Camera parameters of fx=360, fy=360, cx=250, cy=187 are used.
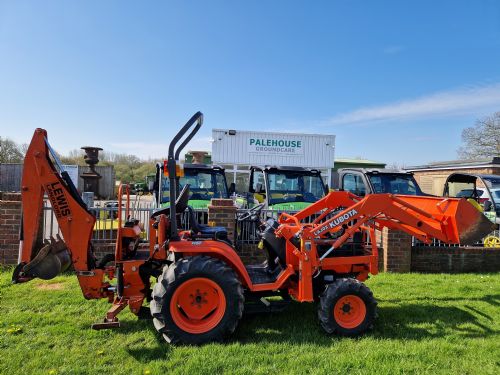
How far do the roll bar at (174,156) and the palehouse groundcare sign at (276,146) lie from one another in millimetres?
13082

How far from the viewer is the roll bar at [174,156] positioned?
12.4 ft

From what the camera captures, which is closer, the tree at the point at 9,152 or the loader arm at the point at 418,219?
the loader arm at the point at 418,219

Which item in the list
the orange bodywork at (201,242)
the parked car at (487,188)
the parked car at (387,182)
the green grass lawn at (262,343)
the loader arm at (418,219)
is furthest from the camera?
the parked car at (487,188)

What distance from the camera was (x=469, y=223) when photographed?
4.38m

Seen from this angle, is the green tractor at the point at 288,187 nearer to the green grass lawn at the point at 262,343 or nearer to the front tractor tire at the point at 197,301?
the green grass lawn at the point at 262,343

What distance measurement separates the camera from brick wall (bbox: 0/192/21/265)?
20.4ft

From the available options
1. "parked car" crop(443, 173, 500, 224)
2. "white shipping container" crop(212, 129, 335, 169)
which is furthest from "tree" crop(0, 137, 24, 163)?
"parked car" crop(443, 173, 500, 224)

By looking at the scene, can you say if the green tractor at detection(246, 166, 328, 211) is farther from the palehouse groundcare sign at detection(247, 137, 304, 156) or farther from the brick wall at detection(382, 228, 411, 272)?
the palehouse groundcare sign at detection(247, 137, 304, 156)

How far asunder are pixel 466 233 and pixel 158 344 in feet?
12.5

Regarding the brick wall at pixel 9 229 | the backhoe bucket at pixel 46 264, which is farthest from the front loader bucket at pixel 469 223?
the brick wall at pixel 9 229

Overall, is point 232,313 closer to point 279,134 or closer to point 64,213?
point 64,213

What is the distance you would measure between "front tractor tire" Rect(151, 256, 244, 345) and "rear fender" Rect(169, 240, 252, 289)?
9cm

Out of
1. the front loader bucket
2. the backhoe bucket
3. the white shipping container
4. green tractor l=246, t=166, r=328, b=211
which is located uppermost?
the white shipping container

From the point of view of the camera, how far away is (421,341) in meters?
3.97
